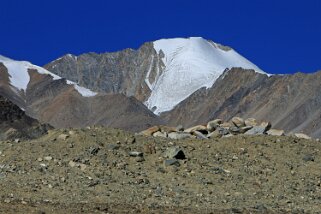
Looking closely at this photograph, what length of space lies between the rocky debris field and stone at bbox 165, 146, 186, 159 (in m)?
0.03

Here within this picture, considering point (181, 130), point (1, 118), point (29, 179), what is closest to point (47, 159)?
point (29, 179)

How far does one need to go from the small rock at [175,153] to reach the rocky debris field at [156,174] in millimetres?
32

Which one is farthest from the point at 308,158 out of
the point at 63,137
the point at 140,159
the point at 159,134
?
the point at 63,137

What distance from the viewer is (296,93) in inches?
7741

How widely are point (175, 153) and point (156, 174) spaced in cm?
156

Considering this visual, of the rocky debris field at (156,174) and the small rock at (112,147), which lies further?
the small rock at (112,147)

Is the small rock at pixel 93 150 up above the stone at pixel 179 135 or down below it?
below

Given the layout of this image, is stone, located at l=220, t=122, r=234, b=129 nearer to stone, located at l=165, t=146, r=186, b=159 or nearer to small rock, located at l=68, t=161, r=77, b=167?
stone, located at l=165, t=146, r=186, b=159

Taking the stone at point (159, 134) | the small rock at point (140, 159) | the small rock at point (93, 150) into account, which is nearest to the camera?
the small rock at point (140, 159)

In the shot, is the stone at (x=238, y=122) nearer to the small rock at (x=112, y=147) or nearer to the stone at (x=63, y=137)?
the small rock at (x=112, y=147)

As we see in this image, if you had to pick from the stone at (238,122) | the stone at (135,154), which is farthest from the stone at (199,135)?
the stone at (135,154)

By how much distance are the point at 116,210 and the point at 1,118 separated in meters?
90.2

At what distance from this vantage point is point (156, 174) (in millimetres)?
20734

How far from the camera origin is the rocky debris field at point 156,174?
17062 mm
